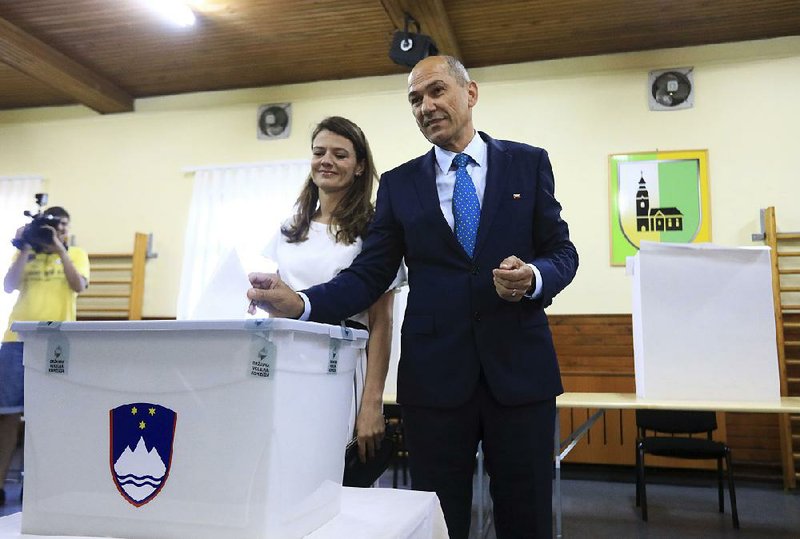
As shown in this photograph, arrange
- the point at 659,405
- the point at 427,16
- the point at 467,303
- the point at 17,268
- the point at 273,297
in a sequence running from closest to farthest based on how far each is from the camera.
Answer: the point at 273,297 → the point at 467,303 → the point at 659,405 → the point at 17,268 → the point at 427,16

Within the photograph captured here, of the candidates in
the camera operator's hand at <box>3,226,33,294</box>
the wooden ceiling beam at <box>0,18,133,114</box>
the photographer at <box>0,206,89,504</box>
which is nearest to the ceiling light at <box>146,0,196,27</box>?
the wooden ceiling beam at <box>0,18,133,114</box>

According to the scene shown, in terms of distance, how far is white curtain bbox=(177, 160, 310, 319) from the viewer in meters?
5.13

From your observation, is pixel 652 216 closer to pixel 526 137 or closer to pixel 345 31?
pixel 526 137

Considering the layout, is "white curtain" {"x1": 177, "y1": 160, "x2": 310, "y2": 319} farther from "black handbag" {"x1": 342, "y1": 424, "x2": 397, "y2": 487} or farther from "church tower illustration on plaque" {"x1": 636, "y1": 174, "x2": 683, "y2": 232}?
"black handbag" {"x1": 342, "y1": 424, "x2": 397, "y2": 487}

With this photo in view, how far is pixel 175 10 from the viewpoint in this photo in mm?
3938

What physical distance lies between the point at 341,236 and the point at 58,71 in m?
4.47

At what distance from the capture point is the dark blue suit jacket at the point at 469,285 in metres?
1.12

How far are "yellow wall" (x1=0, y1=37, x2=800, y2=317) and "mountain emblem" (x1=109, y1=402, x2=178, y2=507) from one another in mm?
4147

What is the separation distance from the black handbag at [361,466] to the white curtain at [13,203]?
542 cm

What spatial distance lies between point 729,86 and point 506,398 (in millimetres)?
4304

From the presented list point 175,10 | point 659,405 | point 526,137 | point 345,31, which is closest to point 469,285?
point 659,405

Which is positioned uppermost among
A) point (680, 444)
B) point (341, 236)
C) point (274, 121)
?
point (274, 121)

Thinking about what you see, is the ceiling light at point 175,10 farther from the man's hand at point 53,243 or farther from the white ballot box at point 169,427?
the white ballot box at point 169,427

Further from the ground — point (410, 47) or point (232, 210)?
point (410, 47)
